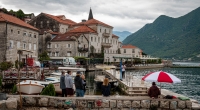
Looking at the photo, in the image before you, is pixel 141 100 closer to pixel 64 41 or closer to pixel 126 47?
pixel 64 41

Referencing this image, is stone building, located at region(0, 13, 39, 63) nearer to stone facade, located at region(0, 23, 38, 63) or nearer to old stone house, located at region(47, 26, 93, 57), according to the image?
stone facade, located at region(0, 23, 38, 63)

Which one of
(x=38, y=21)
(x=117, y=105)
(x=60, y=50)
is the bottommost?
(x=117, y=105)

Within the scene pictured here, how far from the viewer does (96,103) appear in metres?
12.4

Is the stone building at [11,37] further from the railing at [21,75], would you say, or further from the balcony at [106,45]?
the balcony at [106,45]

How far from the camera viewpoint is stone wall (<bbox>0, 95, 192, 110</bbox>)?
483 inches

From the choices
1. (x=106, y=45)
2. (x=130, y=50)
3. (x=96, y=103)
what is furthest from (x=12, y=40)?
(x=130, y=50)

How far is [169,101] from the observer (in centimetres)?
1280

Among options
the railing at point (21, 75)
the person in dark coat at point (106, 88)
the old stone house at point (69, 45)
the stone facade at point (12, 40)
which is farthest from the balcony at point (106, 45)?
the person in dark coat at point (106, 88)

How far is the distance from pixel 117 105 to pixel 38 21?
76281mm

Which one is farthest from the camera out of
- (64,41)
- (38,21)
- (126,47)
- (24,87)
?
(126,47)

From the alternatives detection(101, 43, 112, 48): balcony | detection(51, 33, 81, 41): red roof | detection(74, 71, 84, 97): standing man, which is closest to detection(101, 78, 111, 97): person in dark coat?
detection(74, 71, 84, 97): standing man

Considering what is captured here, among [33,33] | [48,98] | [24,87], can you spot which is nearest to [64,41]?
[33,33]

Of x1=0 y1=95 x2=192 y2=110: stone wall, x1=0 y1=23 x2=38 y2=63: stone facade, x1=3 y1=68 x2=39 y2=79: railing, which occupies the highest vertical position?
x1=0 y1=23 x2=38 y2=63: stone facade

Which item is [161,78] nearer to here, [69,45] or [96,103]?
[96,103]
